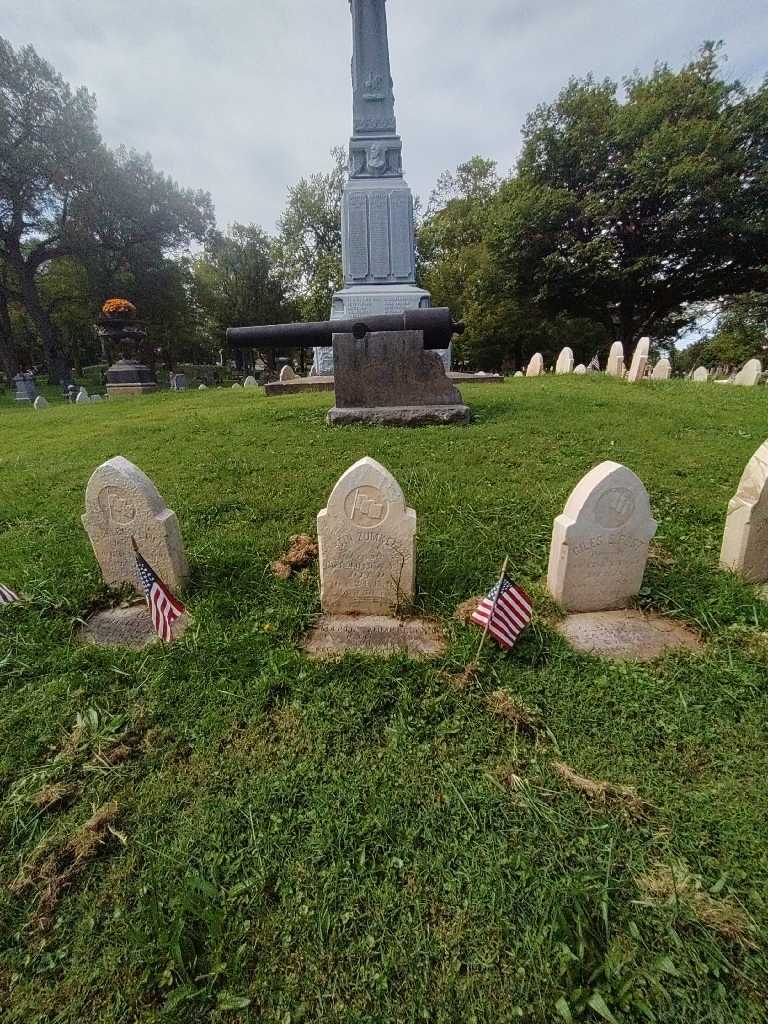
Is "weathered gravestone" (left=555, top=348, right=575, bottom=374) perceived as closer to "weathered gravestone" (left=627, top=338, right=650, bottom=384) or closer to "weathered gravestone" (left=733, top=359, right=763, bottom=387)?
"weathered gravestone" (left=627, top=338, right=650, bottom=384)

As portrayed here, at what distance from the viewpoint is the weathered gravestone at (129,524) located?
2.61m

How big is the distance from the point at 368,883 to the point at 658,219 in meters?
24.3

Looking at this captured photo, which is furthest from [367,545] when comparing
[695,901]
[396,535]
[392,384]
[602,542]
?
[392,384]

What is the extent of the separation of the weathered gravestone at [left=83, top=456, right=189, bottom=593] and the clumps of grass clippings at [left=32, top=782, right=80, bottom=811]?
1216 mm

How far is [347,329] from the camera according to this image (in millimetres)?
6102

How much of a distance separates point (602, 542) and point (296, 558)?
1872 mm

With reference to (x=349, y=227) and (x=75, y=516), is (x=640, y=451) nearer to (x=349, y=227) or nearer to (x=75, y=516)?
(x=75, y=516)

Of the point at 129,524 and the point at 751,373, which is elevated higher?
the point at 751,373

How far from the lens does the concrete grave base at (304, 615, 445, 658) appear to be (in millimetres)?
2350

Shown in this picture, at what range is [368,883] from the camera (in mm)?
1397

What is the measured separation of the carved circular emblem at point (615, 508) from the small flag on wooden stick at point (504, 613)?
0.66 m

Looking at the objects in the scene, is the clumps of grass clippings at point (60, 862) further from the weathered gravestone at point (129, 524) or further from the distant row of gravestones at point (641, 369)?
the distant row of gravestones at point (641, 369)

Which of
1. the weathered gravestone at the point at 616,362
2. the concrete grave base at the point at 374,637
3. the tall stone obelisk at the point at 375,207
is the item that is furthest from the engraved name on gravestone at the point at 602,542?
the weathered gravestone at the point at 616,362

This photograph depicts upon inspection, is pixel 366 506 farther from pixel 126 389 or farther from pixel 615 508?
pixel 126 389
